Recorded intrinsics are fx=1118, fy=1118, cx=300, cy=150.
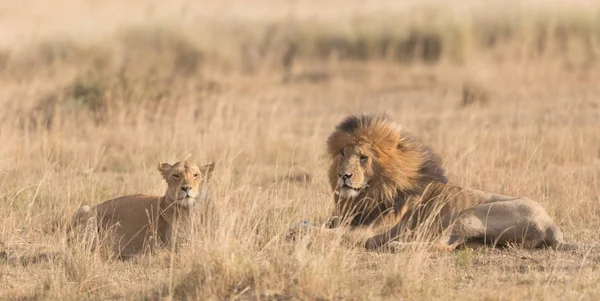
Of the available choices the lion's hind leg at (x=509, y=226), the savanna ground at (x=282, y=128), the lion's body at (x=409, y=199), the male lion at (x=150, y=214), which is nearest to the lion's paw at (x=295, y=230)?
the savanna ground at (x=282, y=128)

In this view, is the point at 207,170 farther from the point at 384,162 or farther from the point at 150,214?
the point at 384,162

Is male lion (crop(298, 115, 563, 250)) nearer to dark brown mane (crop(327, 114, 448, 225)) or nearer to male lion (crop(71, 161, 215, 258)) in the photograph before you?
dark brown mane (crop(327, 114, 448, 225))

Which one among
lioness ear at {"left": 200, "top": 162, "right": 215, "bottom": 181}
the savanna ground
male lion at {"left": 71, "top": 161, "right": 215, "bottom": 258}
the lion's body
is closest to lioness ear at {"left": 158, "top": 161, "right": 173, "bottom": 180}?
male lion at {"left": 71, "top": 161, "right": 215, "bottom": 258}

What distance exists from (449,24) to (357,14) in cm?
446

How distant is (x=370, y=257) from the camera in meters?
7.54

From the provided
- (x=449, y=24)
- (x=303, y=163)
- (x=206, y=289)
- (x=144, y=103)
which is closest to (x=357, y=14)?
(x=449, y=24)

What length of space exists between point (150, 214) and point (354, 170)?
1.56 meters

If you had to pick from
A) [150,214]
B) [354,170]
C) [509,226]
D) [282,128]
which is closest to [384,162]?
[354,170]

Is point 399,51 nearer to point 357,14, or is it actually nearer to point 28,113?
point 357,14

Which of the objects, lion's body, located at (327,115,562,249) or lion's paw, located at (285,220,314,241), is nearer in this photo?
lion's paw, located at (285,220,314,241)

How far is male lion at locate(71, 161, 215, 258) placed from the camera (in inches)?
300

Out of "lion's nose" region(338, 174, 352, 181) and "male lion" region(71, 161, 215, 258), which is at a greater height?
"lion's nose" region(338, 174, 352, 181)

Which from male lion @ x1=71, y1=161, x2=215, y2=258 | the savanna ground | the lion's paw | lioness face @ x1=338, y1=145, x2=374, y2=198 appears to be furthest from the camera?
lioness face @ x1=338, y1=145, x2=374, y2=198

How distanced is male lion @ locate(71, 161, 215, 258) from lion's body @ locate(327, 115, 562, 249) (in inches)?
38.8
